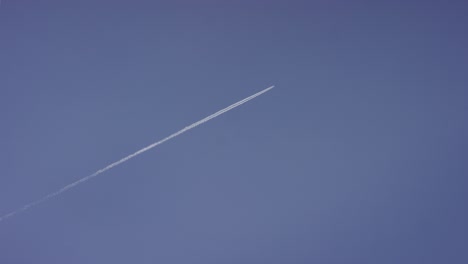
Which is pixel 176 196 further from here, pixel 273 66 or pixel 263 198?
pixel 273 66

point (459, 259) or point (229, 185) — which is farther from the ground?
point (229, 185)

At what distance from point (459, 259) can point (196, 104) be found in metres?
1.24

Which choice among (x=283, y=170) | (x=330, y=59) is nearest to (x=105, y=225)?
(x=283, y=170)

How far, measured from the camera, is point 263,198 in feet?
5.35

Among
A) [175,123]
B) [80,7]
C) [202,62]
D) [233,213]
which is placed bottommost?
[233,213]

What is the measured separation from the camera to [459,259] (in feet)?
5.33

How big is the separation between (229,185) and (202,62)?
1.67 ft

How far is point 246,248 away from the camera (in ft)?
5.29

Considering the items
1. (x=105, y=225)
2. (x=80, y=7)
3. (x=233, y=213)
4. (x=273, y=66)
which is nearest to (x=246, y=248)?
(x=233, y=213)

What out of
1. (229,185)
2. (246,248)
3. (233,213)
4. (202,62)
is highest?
(202,62)

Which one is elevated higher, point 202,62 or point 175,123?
point 202,62

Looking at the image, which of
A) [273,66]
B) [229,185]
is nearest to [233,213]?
[229,185]

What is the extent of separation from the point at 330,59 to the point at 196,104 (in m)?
0.58

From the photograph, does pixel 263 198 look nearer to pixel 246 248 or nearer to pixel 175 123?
pixel 246 248
